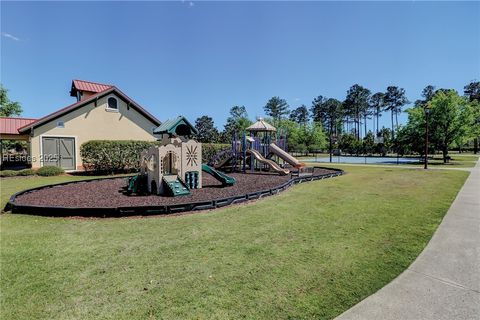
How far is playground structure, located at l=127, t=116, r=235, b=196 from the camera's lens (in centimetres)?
977

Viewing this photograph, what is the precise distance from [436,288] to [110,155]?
18.6m

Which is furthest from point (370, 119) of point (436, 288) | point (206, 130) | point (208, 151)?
point (436, 288)

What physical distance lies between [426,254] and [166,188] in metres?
8.05

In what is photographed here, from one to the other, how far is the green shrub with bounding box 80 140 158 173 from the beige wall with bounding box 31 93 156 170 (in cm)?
285

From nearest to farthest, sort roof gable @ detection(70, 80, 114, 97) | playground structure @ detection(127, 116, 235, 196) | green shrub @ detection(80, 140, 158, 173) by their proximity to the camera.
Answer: playground structure @ detection(127, 116, 235, 196) < green shrub @ detection(80, 140, 158, 173) < roof gable @ detection(70, 80, 114, 97)

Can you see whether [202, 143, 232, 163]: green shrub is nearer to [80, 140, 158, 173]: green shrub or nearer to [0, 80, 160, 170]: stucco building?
[0, 80, 160, 170]: stucco building

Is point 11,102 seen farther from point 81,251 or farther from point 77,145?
point 81,251

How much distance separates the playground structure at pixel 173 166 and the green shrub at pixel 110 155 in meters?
8.17

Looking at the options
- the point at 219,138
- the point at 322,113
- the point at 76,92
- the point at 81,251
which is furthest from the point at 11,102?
the point at 322,113

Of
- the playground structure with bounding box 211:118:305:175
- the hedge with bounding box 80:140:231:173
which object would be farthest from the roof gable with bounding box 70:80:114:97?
the playground structure with bounding box 211:118:305:175

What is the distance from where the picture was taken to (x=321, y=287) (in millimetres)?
3508

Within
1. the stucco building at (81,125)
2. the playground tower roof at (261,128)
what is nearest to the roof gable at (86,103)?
the stucco building at (81,125)

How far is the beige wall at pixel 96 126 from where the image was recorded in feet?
60.8

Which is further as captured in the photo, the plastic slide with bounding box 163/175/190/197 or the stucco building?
the stucco building
